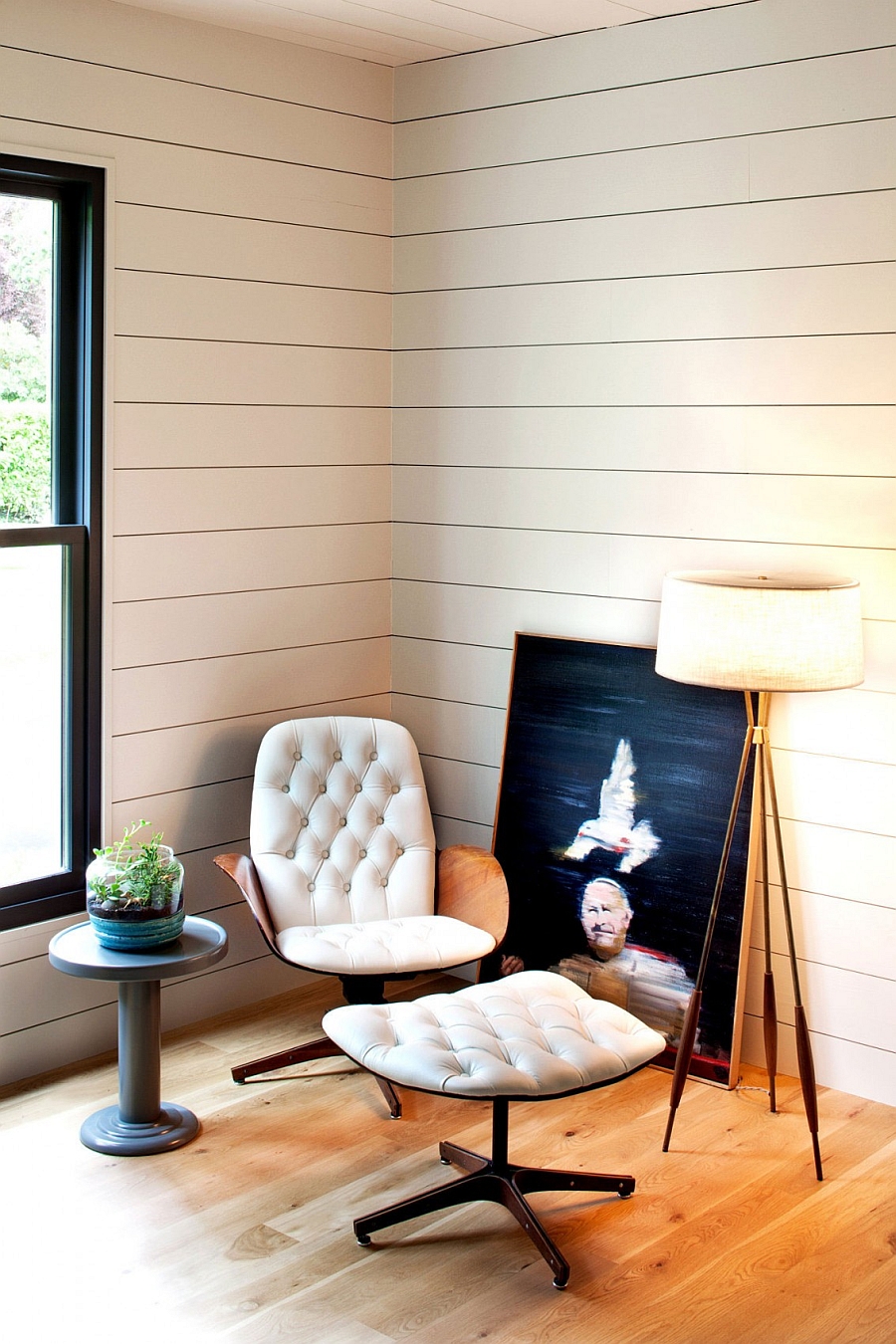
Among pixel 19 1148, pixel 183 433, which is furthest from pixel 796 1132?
pixel 183 433

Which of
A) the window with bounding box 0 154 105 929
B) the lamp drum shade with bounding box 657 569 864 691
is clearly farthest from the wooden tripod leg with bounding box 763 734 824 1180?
the window with bounding box 0 154 105 929

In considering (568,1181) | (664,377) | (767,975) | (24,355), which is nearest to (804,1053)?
(767,975)

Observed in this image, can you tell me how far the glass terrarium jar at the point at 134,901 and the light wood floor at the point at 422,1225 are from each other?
472mm

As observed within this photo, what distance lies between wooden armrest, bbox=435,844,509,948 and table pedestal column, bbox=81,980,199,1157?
84cm

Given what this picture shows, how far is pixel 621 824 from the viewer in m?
3.53

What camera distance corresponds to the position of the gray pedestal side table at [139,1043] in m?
2.93

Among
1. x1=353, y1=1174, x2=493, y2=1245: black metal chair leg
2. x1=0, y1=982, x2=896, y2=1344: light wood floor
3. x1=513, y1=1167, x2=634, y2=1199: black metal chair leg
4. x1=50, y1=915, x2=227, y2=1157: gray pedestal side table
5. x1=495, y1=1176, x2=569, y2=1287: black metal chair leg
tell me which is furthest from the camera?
x1=50, y1=915, x2=227, y2=1157: gray pedestal side table

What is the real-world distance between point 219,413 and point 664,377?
3.85 feet

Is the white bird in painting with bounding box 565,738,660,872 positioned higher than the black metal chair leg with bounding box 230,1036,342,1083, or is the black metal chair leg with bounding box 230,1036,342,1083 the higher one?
the white bird in painting with bounding box 565,738,660,872

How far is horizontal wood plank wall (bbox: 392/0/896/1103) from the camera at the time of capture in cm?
312

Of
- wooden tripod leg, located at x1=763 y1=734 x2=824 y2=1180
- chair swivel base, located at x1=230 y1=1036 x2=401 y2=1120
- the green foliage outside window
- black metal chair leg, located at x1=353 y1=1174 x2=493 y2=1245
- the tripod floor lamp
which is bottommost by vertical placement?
chair swivel base, located at x1=230 y1=1036 x2=401 y2=1120

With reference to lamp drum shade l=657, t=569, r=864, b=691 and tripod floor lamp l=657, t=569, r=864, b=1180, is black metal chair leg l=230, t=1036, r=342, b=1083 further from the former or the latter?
lamp drum shade l=657, t=569, r=864, b=691

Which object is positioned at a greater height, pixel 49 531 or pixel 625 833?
pixel 49 531

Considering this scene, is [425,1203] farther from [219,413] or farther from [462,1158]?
[219,413]
